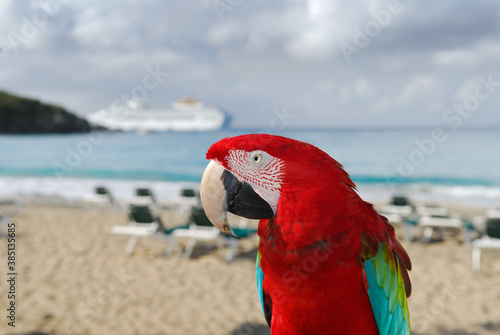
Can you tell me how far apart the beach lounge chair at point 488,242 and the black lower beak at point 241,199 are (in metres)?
6.11

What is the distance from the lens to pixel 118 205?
1110cm

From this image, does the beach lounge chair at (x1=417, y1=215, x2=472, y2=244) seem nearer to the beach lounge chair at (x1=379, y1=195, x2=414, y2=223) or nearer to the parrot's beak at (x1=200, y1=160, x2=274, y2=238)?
the beach lounge chair at (x1=379, y1=195, x2=414, y2=223)

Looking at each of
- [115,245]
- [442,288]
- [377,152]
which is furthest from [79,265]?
[377,152]

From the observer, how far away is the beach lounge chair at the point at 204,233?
21.3 ft

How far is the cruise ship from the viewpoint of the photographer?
248ft

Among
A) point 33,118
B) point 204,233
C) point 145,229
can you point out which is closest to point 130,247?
point 145,229

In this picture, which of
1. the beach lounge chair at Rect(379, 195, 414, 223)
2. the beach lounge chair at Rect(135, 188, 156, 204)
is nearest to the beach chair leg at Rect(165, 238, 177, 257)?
the beach lounge chair at Rect(135, 188, 156, 204)

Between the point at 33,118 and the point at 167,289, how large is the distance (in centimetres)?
6783

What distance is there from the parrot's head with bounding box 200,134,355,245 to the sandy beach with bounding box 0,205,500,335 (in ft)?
10.4

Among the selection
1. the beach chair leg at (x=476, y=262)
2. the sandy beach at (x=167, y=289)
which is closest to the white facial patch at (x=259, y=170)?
the sandy beach at (x=167, y=289)

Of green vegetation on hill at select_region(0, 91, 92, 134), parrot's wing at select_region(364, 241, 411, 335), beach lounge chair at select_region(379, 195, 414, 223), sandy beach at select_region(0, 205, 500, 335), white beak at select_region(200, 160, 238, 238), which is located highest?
green vegetation on hill at select_region(0, 91, 92, 134)

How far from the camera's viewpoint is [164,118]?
75375 millimetres

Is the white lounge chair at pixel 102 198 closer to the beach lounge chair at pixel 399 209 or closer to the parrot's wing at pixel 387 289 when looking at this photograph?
the beach lounge chair at pixel 399 209

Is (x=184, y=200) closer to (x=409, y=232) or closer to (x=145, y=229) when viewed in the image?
(x=145, y=229)
